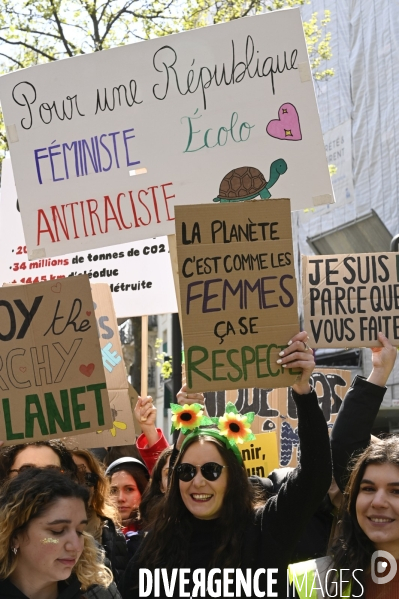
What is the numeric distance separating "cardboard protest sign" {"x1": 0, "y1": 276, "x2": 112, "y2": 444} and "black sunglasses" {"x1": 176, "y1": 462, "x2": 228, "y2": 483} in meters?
0.36

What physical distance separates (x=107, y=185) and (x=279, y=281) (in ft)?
5.36

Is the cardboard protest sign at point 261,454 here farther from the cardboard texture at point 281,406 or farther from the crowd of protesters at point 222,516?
the crowd of protesters at point 222,516

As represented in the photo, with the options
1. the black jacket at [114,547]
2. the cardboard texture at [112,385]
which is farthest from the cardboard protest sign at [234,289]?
the cardboard texture at [112,385]

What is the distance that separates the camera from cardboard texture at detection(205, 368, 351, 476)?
5.76 m

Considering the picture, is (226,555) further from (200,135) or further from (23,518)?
(200,135)

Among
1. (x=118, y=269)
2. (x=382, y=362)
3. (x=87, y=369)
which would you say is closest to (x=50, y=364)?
(x=87, y=369)

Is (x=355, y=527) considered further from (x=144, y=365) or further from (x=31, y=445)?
(x=144, y=365)

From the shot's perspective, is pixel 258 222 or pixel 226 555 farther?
pixel 258 222

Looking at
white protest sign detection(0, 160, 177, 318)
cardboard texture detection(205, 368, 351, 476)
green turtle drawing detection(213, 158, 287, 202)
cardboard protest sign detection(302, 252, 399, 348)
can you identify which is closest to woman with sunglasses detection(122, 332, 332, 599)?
cardboard protest sign detection(302, 252, 399, 348)

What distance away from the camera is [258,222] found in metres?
3.52

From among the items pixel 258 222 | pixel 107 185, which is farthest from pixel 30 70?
pixel 258 222

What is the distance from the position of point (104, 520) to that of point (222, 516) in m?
0.75

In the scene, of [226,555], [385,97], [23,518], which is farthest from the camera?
[385,97]

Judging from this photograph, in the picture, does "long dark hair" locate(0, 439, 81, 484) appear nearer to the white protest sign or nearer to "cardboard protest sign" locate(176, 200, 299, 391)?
"cardboard protest sign" locate(176, 200, 299, 391)
